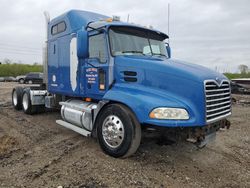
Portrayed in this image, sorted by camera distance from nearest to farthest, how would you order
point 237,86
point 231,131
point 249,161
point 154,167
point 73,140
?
point 154,167 → point 249,161 → point 73,140 → point 231,131 → point 237,86

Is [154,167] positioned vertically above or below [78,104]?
below

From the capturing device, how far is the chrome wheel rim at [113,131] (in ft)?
16.1

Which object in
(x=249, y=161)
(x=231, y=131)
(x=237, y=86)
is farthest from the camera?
(x=237, y=86)

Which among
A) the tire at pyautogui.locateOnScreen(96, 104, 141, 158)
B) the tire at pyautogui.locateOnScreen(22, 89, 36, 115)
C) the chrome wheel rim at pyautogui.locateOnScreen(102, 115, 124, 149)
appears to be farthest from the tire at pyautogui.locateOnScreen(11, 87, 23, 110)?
the chrome wheel rim at pyautogui.locateOnScreen(102, 115, 124, 149)

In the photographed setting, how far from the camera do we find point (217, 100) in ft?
16.1

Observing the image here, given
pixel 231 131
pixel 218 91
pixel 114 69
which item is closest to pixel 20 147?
pixel 114 69

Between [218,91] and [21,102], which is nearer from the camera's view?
[218,91]

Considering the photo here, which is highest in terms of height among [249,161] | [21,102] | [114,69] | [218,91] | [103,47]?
[103,47]

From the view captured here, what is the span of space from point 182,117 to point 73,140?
302cm

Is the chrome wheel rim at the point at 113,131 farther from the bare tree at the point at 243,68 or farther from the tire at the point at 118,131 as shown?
the bare tree at the point at 243,68

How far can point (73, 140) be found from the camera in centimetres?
635

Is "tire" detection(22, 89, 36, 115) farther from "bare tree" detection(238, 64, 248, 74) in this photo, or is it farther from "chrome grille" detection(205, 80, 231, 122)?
"bare tree" detection(238, 64, 248, 74)

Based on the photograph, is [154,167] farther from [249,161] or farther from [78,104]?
[78,104]

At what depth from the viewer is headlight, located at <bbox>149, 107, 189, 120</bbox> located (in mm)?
4384
